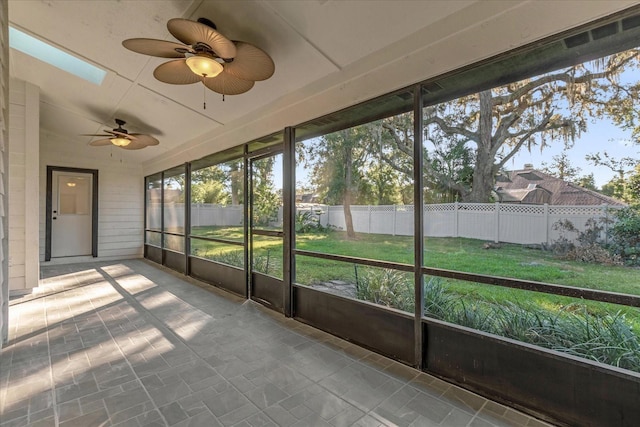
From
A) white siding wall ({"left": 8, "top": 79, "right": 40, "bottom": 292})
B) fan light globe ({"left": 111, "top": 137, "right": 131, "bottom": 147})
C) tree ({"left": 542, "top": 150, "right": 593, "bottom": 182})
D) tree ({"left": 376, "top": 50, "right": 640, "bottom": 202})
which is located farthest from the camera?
fan light globe ({"left": 111, "top": 137, "right": 131, "bottom": 147})

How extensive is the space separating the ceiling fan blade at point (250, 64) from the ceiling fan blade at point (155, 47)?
367 mm

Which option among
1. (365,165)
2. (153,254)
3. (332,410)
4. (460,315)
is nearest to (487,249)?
(460,315)

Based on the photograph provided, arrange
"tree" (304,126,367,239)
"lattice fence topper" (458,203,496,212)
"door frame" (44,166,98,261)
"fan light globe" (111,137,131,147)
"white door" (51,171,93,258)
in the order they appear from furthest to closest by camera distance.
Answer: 1. "white door" (51,171,93,258)
2. "door frame" (44,166,98,261)
3. "fan light globe" (111,137,131,147)
4. "tree" (304,126,367,239)
5. "lattice fence topper" (458,203,496,212)

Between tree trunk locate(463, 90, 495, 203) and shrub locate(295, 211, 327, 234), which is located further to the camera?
shrub locate(295, 211, 327, 234)

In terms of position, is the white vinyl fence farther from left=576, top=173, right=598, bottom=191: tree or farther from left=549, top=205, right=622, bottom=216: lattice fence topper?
left=576, top=173, right=598, bottom=191: tree

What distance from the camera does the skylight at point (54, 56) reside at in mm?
3684

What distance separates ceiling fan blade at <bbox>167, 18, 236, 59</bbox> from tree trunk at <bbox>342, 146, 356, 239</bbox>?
4.97 ft

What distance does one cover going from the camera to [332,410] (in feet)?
6.36

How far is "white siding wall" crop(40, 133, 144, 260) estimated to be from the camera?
688 cm

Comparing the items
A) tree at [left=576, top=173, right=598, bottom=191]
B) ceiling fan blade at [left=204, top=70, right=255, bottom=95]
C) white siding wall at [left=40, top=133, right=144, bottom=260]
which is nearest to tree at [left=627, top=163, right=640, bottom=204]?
tree at [left=576, top=173, right=598, bottom=191]

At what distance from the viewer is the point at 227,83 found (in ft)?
9.02

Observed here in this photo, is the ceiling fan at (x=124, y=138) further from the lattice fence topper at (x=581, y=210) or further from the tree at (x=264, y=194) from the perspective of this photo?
the lattice fence topper at (x=581, y=210)

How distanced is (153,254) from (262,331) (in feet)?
18.2

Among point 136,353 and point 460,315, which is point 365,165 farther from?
point 136,353
